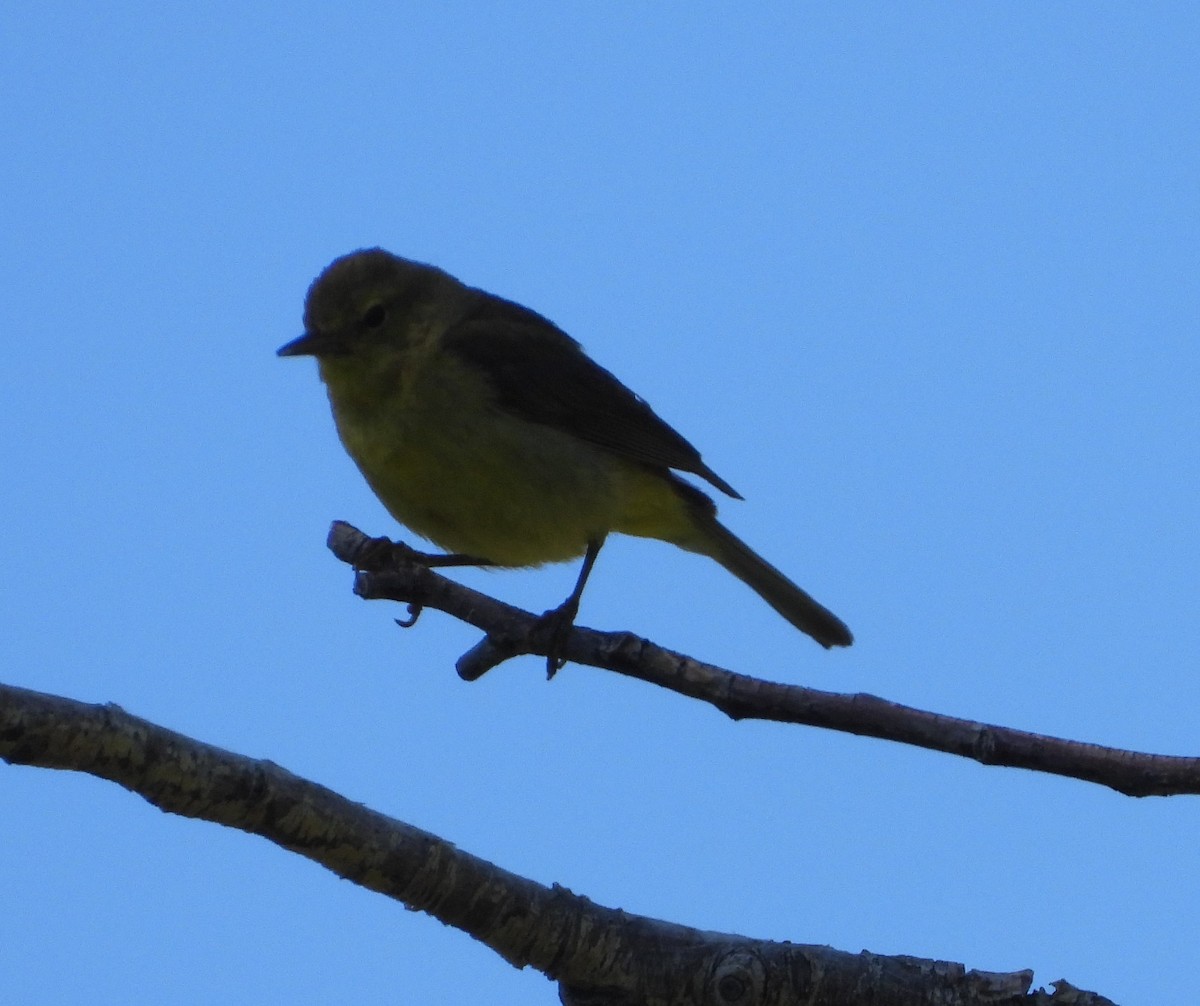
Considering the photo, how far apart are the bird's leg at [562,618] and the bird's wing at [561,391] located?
484mm

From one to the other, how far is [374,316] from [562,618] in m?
1.90

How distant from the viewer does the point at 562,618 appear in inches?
207

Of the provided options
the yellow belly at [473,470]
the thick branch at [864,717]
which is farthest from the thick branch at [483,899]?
the yellow belly at [473,470]

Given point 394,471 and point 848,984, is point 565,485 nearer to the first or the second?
point 394,471

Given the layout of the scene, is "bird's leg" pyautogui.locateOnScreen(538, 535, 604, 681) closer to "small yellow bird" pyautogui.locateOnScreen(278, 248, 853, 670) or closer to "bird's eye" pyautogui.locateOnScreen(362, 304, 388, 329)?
"small yellow bird" pyautogui.locateOnScreen(278, 248, 853, 670)

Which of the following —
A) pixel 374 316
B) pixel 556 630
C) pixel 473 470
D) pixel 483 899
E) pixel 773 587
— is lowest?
pixel 483 899

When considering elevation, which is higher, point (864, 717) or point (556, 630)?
point (556, 630)

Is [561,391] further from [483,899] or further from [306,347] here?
[483,899]

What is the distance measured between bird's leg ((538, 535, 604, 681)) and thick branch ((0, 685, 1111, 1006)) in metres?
0.95

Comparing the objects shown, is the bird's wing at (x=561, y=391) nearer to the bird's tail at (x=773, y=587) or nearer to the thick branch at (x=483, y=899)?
the bird's tail at (x=773, y=587)

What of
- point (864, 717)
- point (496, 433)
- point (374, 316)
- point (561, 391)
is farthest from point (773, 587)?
point (864, 717)

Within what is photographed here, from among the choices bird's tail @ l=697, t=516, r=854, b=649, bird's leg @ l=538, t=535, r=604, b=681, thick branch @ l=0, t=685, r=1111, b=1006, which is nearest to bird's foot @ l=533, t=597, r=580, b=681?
bird's leg @ l=538, t=535, r=604, b=681

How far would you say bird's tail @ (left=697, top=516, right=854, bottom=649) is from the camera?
696 centimetres

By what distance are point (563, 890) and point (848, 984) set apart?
2.43 ft
